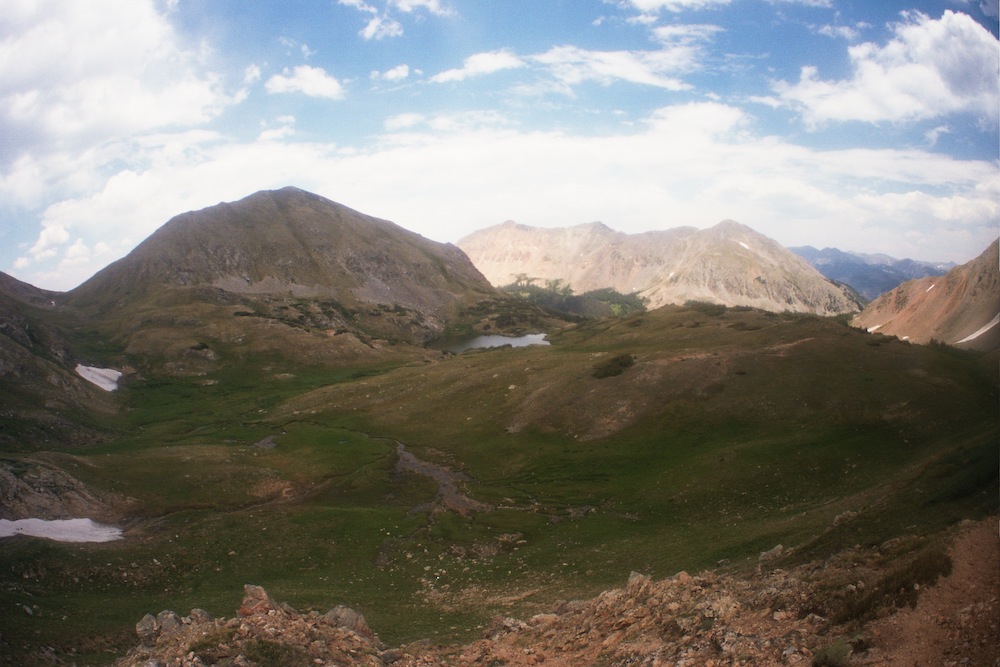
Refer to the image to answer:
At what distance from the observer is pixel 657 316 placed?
137875 millimetres

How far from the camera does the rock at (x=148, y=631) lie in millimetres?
19438

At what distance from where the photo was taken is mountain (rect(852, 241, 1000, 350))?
103 meters

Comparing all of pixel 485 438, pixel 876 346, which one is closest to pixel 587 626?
pixel 485 438

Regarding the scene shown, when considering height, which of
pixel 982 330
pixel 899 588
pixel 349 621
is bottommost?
pixel 349 621

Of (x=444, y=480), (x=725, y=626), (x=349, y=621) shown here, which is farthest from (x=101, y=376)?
(x=725, y=626)

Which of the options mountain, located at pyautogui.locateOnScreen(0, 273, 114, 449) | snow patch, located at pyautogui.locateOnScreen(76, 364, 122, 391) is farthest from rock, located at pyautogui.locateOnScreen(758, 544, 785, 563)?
snow patch, located at pyautogui.locateOnScreen(76, 364, 122, 391)

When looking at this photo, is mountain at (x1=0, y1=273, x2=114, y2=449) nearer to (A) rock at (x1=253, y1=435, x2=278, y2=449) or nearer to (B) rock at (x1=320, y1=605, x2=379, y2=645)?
(A) rock at (x1=253, y1=435, x2=278, y2=449)

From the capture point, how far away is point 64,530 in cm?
4041

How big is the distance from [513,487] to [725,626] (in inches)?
1565

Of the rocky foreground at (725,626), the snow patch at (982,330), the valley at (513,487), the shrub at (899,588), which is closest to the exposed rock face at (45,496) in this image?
the valley at (513,487)

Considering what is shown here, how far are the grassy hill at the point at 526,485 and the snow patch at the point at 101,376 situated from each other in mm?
34916

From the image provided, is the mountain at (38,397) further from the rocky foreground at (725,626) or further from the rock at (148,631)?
the rocky foreground at (725,626)

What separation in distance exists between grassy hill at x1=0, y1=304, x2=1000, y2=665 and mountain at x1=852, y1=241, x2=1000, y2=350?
4283cm

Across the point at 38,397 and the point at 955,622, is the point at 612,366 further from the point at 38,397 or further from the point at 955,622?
the point at 38,397
